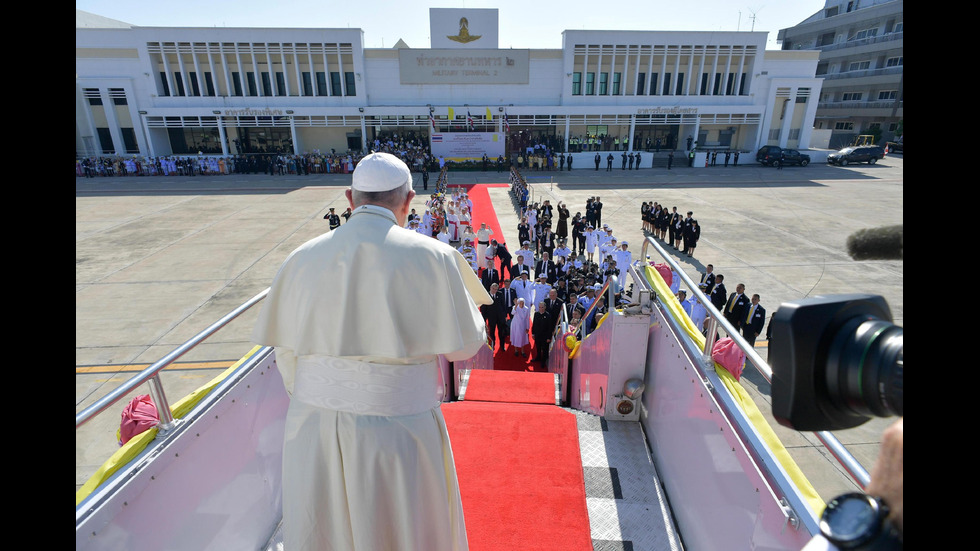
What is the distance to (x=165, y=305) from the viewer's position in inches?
418

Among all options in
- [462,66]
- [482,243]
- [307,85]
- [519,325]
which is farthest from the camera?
[307,85]

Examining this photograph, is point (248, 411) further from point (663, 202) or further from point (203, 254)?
point (663, 202)

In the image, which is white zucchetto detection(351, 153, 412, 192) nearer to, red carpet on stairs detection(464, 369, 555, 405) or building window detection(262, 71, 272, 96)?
red carpet on stairs detection(464, 369, 555, 405)

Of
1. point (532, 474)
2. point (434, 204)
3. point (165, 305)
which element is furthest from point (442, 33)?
point (532, 474)

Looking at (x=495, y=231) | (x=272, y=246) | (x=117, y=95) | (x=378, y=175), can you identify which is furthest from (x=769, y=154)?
(x=117, y=95)

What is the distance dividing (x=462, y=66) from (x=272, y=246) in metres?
25.0

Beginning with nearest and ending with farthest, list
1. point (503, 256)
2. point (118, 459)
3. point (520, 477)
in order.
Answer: point (118, 459) < point (520, 477) < point (503, 256)

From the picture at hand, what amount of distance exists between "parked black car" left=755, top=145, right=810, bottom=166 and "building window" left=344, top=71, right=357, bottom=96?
103 feet

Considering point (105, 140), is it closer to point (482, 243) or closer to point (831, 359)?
point (482, 243)

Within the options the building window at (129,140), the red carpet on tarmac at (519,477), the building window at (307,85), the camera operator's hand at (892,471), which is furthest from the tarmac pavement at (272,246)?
the building window at (307,85)

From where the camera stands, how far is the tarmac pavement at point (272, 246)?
25.1 ft

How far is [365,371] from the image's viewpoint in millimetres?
1866
